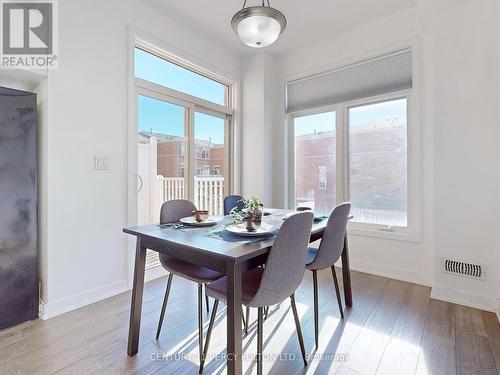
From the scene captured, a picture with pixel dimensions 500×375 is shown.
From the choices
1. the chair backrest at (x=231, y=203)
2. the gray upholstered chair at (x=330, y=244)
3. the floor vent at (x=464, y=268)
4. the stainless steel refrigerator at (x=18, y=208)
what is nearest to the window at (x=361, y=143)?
the floor vent at (x=464, y=268)

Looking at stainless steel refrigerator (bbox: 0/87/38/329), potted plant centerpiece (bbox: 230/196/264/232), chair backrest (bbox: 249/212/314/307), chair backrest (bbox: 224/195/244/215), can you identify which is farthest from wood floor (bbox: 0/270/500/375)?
chair backrest (bbox: 224/195/244/215)

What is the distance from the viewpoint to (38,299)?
6.80 ft

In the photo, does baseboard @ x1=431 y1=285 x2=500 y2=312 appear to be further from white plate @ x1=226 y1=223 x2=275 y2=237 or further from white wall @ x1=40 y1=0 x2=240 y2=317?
white wall @ x1=40 y1=0 x2=240 y2=317

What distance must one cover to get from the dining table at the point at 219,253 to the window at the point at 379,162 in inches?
61.1

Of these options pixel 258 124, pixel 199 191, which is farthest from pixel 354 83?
pixel 199 191

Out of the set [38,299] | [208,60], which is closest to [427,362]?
[38,299]

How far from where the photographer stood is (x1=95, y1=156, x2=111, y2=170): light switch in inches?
94.4

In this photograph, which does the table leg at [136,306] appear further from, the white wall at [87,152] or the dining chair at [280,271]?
the white wall at [87,152]

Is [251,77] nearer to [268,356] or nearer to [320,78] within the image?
[320,78]

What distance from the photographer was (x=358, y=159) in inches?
131

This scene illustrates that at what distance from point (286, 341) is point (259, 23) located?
206cm

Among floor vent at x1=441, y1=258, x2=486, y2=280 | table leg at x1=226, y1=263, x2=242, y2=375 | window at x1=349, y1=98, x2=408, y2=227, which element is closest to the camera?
table leg at x1=226, y1=263, x2=242, y2=375

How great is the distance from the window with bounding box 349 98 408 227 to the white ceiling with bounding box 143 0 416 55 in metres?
0.97

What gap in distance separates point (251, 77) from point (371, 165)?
2.08 meters
